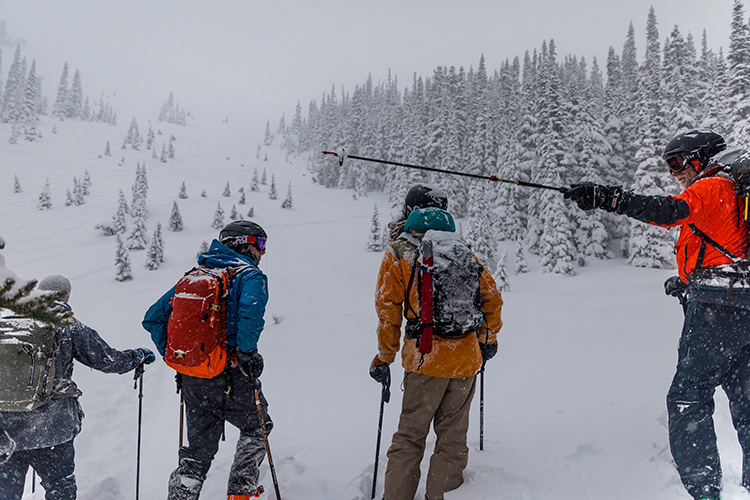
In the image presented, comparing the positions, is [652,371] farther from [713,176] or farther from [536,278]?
[536,278]

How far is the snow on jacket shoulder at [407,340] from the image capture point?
10.1 ft

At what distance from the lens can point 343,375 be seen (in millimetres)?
8781

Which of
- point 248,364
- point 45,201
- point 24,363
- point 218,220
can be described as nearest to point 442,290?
point 248,364

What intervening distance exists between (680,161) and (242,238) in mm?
3813

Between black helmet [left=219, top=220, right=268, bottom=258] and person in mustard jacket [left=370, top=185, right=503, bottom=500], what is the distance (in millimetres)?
1384

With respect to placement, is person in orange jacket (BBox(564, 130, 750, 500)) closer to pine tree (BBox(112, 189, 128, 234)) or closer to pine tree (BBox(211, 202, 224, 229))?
pine tree (BBox(211, 202, 224, 229))

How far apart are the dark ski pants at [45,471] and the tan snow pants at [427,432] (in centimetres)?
269

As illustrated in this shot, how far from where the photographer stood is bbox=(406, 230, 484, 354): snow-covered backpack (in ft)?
9.94

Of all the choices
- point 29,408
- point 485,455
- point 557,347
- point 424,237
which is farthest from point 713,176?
point 557,347

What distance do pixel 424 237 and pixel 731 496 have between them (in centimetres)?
292

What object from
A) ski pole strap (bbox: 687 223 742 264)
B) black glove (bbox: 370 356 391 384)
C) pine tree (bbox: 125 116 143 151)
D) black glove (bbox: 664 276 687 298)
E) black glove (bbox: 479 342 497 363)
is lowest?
black glove (bbox: 370 356 391 384)

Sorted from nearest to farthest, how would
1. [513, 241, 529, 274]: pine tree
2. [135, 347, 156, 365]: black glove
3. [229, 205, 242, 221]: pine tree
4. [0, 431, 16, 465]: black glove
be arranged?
[0, 431, 16, 465]: black glove → [135, 347, 156, 365]: black glove → [513, 241, 529, 274]: pine tree → [229, 205, 242, 221]: pine tree

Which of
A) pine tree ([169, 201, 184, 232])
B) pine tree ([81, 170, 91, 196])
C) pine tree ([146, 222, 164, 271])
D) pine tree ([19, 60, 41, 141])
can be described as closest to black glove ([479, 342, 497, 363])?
pine tree ([146, 222, 164, 271])

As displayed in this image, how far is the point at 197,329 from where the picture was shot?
3.22 m
